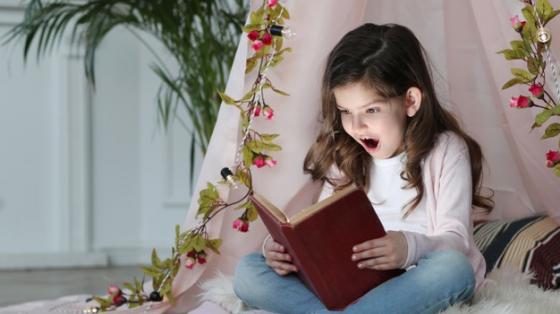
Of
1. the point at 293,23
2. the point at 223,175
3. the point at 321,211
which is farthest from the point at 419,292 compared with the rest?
the point at 293,23

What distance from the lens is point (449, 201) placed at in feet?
4.77

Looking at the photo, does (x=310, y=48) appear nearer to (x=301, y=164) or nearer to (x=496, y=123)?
(x=301, y=164)

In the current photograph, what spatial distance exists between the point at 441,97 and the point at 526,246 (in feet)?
1.13

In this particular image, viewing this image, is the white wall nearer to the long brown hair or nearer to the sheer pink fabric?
the sheer pink fabric

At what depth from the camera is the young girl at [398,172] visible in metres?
1.33

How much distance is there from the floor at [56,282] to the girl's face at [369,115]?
114 centimetres

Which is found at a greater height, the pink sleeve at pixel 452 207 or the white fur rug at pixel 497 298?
the pink sleeve at pixel 452 207

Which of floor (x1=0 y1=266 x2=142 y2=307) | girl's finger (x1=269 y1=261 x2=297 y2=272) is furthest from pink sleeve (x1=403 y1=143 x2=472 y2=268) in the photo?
floor (x1=0 y1=266 x2=142 y2=307)

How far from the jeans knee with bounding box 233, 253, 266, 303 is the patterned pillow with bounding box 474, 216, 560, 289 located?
47 cm

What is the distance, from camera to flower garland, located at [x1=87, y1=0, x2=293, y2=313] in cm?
159

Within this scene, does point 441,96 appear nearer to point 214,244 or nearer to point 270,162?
point 270,162

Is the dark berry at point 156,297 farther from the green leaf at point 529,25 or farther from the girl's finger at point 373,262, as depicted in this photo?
the green leaf at point 529,25

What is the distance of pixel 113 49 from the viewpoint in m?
3.29

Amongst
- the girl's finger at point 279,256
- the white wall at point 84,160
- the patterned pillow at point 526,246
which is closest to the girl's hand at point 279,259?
the girl's finger at point 279,256
